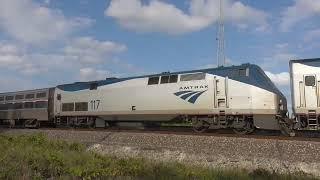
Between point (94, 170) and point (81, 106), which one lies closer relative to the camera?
point (94, 170)

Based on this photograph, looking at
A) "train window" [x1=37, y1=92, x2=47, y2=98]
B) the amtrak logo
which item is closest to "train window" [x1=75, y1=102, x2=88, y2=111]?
"train window" [x1=37, y1=92, x2=47, y2=98]

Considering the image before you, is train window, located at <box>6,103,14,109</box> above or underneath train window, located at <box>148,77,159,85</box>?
underneath

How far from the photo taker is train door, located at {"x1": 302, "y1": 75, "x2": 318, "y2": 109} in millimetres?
19953

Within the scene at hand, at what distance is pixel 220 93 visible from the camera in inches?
926

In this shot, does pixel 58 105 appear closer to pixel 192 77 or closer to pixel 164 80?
pixel 164 80

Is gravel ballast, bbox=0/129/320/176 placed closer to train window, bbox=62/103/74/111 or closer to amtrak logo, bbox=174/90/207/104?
amtrak logo, bbox=174/90/207/104

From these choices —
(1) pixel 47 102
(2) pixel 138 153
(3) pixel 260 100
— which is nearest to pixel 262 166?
(2) pixel 138 153

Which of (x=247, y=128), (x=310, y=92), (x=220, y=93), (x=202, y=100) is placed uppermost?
(x=220, y=93)

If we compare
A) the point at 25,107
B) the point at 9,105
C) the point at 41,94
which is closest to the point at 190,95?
the point at 41,94

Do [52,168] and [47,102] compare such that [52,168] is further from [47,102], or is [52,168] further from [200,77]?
[47,102]

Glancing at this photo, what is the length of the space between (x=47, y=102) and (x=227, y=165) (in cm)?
2335

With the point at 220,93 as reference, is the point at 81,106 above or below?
below

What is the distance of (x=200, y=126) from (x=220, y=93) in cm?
219

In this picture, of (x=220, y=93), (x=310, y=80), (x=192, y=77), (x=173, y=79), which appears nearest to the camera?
(x=310, y=80)
